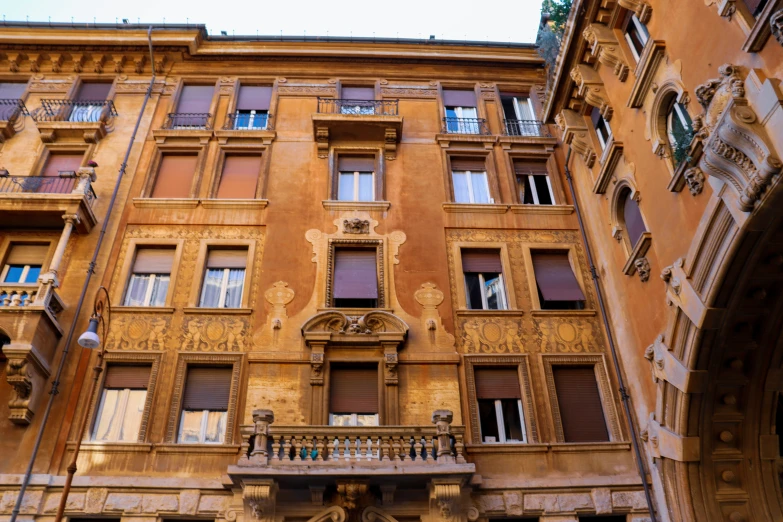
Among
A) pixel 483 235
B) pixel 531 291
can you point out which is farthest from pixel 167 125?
pixel 531 291

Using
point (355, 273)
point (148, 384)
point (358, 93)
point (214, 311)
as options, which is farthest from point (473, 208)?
point (148, 384)

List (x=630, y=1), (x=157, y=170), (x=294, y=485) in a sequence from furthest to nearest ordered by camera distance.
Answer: (x=157, y=170)
(x=630, y=1)
(x=294, y=485)

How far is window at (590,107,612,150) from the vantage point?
15.8 meters

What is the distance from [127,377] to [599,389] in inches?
413

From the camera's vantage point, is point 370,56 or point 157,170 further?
point 370,56

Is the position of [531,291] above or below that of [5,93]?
below

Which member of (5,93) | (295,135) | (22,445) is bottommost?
(22,445)

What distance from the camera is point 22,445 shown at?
12469 millimetres

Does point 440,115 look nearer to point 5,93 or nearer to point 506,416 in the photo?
point 506,416

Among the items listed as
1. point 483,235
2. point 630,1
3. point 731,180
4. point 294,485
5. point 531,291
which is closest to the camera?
point 731,180

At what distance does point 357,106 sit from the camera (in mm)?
19484

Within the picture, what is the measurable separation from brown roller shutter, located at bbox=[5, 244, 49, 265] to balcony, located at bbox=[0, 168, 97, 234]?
0.53 metres

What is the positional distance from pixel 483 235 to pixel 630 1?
21.0 ft

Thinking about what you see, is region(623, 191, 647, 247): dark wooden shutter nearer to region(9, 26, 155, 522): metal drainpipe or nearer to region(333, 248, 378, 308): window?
region(333, 248, 378, 308): window
